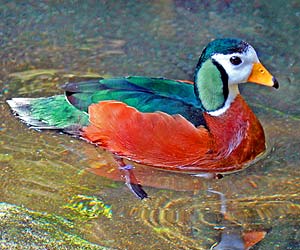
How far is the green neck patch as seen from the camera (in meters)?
5.65

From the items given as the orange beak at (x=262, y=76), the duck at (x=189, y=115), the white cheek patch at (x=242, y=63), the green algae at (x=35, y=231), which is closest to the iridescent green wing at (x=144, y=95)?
the duck at (x=189, y=115)

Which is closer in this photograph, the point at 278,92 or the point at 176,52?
the point at 278,92

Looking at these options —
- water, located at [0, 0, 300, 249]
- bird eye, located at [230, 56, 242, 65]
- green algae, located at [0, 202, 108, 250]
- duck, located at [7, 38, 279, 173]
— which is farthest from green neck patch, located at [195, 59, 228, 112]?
green algae, located at [0, 202, 108, 250]

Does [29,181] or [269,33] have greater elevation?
[269,33]

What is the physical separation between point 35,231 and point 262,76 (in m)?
2.01

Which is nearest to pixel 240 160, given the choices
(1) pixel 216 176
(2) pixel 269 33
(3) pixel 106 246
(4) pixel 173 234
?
(1) pixel 216 176

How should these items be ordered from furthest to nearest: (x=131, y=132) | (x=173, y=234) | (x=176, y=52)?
(x=176, y=52) < (x=131, y=132) < (x=173, y=234)

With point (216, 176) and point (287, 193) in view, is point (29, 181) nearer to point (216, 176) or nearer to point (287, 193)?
point (216, 176)

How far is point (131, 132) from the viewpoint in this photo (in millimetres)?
5645

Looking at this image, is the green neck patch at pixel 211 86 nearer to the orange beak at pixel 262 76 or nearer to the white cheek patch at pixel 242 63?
the white cheek patch at pixel 242 63

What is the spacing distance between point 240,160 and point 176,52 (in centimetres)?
169

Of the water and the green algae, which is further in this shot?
the water

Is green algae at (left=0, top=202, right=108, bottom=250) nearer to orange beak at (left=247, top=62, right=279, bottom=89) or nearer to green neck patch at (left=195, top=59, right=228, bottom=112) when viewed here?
green neck patch at (left=195, top=59, right=228, bottom=112)

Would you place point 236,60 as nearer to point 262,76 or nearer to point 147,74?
point 262,76
